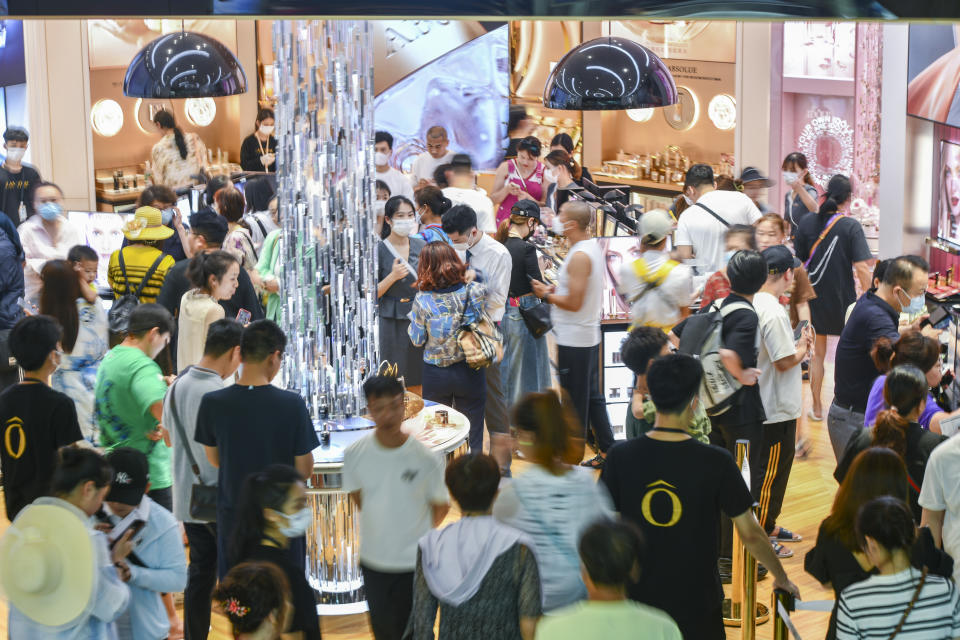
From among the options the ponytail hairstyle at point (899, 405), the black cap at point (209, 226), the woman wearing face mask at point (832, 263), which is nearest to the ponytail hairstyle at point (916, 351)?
the ponytail hairstyle at point (899, 405)

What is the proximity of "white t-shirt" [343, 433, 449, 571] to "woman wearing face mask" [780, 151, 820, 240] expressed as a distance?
582 cm

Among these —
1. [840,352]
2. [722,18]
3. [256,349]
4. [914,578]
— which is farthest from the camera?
[840,352]

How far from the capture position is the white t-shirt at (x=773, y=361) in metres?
5.63

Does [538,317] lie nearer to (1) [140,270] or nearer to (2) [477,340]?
(2) [477,340]

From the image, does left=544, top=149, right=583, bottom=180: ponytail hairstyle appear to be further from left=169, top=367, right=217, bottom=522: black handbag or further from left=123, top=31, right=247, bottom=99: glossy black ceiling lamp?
left=169, top=367, right=217, bottom=522: black handbag

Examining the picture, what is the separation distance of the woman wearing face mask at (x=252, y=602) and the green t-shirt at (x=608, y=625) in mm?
679

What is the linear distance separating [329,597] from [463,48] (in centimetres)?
983

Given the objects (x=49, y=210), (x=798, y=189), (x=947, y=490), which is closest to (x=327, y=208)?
(x=947, y=490)

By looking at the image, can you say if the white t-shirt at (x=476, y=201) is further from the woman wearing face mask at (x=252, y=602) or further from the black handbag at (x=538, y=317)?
the woman wearing face mask at (x=252, y=602)

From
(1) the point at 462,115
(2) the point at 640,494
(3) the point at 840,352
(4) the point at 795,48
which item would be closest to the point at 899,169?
(4) the point at 795,48

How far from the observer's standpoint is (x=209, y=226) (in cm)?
659

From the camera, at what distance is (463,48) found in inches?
557

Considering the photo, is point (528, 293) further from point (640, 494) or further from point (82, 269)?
point (640, 494)

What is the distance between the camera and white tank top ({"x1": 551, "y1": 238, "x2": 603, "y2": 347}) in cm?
661
